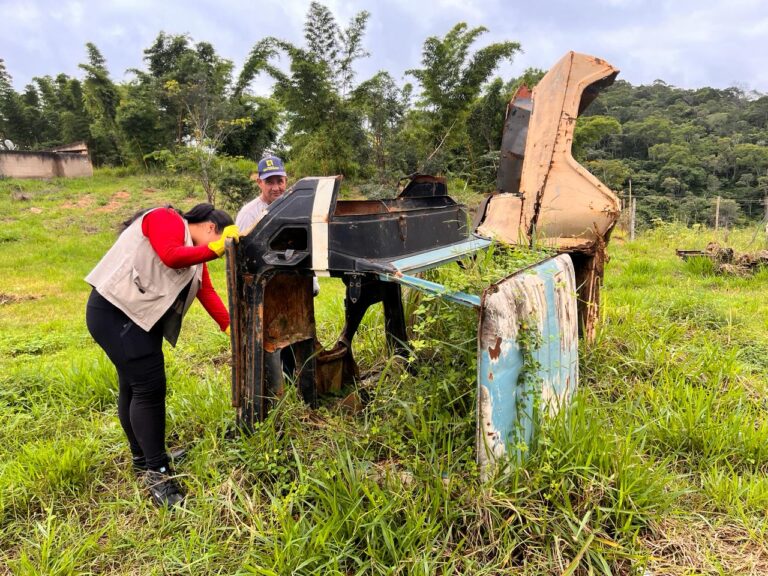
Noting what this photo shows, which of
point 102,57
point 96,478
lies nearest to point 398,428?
point 96,478

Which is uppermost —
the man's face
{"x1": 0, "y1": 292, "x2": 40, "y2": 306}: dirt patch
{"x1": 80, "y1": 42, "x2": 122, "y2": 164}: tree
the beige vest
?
{"x1": 80, "y1": 42, "x2": 122, "y2": 164}: tree

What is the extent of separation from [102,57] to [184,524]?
36.3 m

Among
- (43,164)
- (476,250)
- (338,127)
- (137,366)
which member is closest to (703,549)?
(476,250)

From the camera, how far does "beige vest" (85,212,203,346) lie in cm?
230

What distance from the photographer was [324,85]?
58.7 feet

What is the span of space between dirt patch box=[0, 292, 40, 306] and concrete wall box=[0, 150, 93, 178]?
Answer: 741 inches

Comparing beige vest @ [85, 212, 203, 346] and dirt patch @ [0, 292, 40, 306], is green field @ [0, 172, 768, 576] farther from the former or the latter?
dirt patch @ [0, 292, 40, 306]

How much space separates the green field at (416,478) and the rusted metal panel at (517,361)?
0.37 ft

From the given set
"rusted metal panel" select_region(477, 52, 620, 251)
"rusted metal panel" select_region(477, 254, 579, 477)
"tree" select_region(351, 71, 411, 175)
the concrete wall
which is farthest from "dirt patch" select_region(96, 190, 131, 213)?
Result: "rusted metal panel" select_region(477, 254, 579, 477)

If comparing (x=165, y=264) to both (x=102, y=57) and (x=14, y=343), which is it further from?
(x=102, y=57)

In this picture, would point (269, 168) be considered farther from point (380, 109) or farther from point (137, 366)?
point (380, 109)

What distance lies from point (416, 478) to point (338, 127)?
58.3ft

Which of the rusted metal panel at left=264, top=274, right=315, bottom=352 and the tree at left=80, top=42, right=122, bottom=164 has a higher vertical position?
the tree at left=80, top=42, right=122, bottom=164

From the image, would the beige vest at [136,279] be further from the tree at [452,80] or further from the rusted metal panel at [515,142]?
the tree at [452,80]
